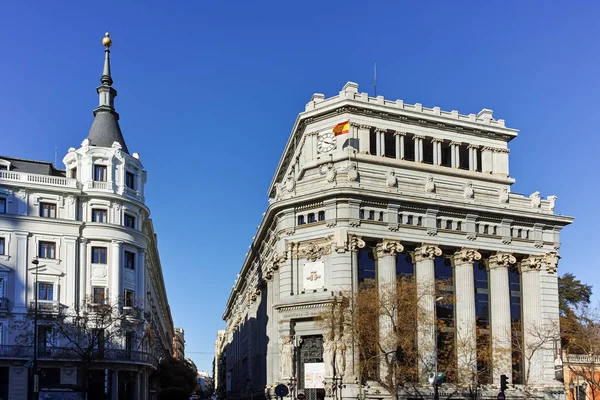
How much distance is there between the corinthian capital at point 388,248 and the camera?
210 ft

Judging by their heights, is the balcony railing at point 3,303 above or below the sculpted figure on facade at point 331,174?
below

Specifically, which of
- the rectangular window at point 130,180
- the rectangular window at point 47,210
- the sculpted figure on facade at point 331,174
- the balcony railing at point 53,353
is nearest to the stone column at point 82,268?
the rectangular window at point 47,210

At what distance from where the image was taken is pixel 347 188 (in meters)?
62.7

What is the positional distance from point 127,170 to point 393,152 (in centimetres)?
2684

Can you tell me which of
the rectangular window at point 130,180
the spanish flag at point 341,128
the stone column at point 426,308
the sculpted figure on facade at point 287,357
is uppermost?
the spanish flag at point 341,128

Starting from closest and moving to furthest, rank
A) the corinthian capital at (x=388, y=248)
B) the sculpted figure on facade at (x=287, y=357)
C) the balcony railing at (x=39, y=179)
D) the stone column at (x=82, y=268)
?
the sculpted figure on facade at (x=287, y=357) → the corinthian capital at (x=388, y=248) → the balcony railing at (x=39, y=179) → the stone column at (x=82, y=268)

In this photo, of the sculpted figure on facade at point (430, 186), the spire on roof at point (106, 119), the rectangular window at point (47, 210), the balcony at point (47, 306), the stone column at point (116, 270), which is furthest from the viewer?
the spire on roof at point (106, 119)

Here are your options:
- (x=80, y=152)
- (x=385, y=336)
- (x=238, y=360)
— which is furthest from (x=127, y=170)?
(x=238, y=360)

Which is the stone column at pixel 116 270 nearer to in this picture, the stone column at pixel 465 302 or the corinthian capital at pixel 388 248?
the corinthian capital at pixel 388 248

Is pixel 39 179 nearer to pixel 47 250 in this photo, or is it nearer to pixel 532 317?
pixel 47 250

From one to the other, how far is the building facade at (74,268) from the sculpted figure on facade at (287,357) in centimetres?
1502

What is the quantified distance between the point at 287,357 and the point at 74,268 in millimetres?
22259

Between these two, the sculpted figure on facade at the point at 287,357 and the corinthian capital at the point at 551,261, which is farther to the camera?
the corinthian capital at the point at 551,261

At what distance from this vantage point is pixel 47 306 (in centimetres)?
6775
